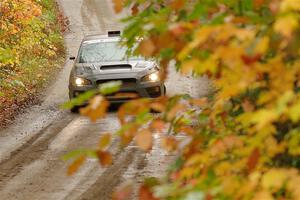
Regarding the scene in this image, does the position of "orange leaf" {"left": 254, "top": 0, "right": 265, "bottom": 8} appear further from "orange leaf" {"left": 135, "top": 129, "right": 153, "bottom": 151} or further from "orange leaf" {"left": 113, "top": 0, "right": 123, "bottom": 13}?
"orange leaf" {"left": 113, "top": 0, "right": 123, "bottom": 13}

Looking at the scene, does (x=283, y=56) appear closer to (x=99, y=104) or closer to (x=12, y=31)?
(x=99, y=104)

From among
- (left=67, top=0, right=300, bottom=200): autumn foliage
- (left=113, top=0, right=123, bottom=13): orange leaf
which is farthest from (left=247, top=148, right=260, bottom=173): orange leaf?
(left=113, top=0, right=123, bottom=13): orange leaf

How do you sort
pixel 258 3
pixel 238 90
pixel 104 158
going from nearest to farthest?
pixel 238 90
pixel 258 3
pixel 104 158

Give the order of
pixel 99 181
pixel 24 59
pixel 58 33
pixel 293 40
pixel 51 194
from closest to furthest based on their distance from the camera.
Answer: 1. pixel 293 40
2. pixel 51 194
3. pixel 99 181
4. pixel 24 59
5. pixel 58 33

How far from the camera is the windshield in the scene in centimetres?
1549

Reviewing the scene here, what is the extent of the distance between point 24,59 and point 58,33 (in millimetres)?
7151

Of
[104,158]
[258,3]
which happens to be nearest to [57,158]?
[104,158]

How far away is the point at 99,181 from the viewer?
30.1ft

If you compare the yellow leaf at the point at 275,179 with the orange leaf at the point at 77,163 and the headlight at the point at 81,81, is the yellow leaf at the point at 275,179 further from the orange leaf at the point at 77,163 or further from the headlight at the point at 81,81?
the headlight at the point at 81,81

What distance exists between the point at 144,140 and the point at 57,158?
8.14 m

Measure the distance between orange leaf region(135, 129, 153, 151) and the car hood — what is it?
11726 mm

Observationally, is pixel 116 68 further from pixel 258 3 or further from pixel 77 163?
pixel 258 3

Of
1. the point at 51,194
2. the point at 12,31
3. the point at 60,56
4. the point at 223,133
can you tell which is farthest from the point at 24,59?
the point at 223,133

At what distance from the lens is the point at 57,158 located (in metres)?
10.8
